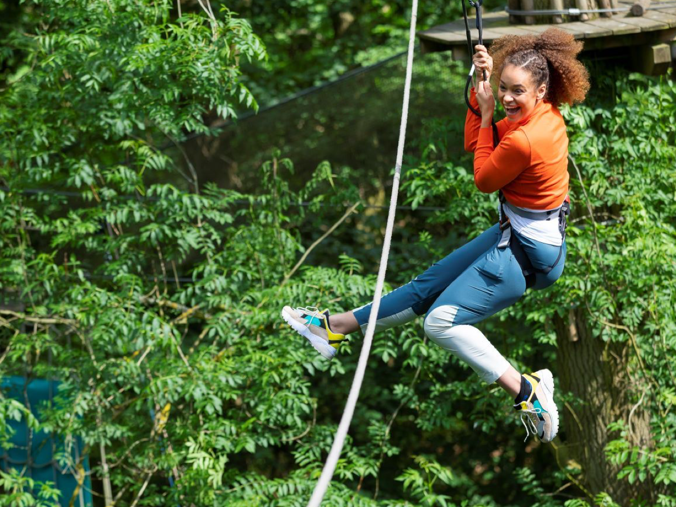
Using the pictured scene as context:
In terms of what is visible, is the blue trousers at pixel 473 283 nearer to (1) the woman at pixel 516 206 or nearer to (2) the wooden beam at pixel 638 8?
(1) the woman at pixel 516 206

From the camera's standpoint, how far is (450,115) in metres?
5.86

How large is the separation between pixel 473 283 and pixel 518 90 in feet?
1.91

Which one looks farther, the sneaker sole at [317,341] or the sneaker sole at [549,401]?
the sneaker sole at [317,341]

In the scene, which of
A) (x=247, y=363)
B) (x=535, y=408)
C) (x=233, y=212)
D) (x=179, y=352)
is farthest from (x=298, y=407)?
(x=535, y=408)

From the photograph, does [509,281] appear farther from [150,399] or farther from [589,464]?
[589,464]

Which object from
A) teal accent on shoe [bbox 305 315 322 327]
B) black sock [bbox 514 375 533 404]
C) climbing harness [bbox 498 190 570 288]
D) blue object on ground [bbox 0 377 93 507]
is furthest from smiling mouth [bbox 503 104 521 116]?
blue object on ground [bbox 0 377 93 507]

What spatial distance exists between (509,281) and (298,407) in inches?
99.0

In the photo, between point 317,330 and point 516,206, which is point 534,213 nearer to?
point 516,206

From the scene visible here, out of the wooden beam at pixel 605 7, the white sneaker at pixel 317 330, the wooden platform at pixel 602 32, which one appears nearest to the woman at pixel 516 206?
the white sneaker at pixel 317 330

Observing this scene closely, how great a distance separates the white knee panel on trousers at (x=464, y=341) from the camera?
276 centimetres

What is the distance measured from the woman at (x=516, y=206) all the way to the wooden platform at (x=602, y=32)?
178 cm

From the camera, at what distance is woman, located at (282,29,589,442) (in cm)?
272

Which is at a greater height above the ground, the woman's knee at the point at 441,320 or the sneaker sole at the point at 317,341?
the woman's knee at the point at 441,320

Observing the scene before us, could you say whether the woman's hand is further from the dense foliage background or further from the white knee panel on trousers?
the dense foliage background
